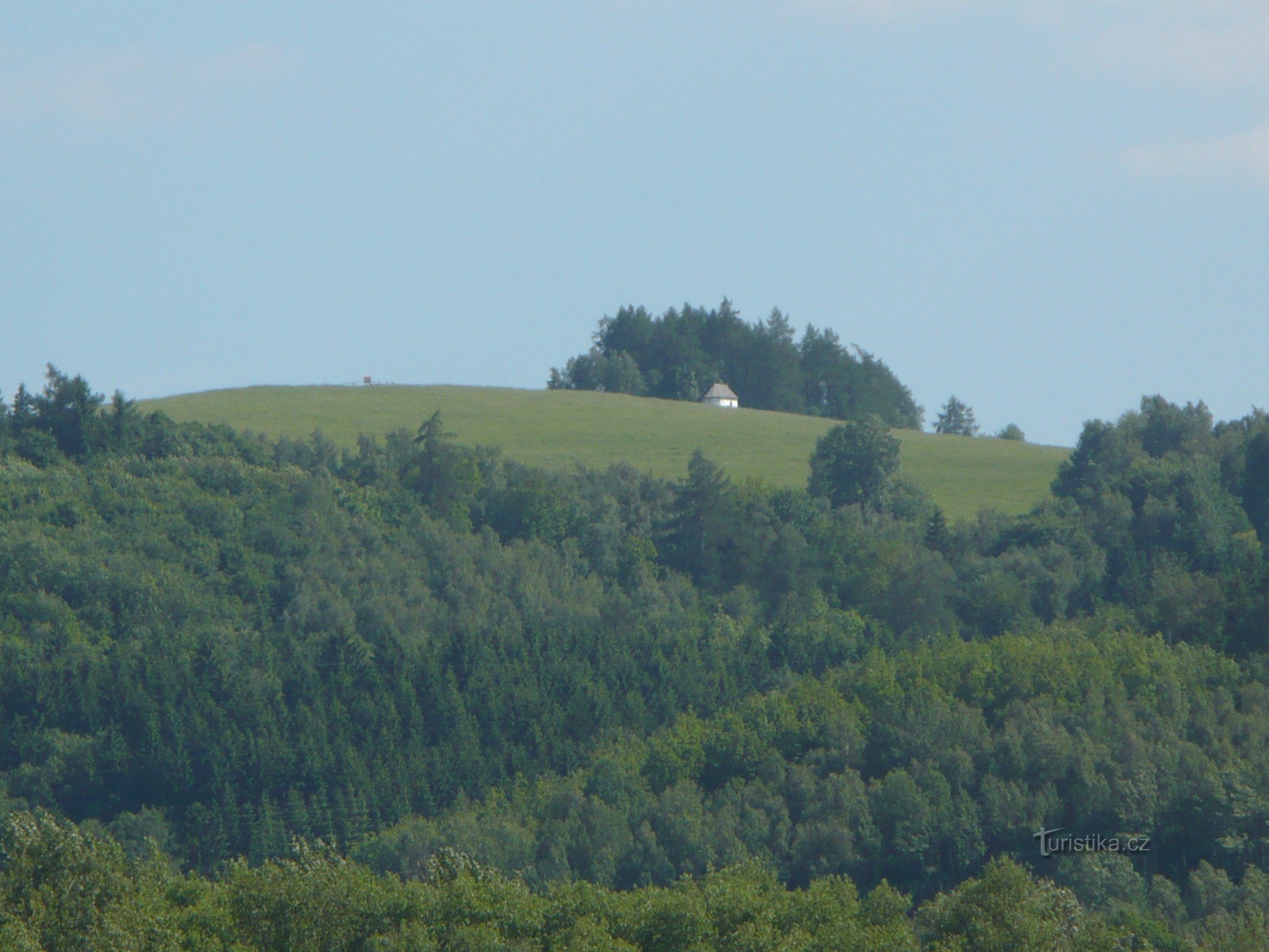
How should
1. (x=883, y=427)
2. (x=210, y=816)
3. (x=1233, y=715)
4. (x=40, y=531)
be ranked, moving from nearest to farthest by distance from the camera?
1. (x=1233, y=715)
2. (x=210, y=816)
3. (x=40, y=531)
4. (x=883, y=427)

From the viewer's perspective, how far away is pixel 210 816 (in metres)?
60.2

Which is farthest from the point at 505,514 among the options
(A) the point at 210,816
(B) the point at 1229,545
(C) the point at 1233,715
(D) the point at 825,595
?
(C) the point at 1233,715

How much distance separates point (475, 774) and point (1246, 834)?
28.0 metres

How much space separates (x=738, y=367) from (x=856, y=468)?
3477 centimetres

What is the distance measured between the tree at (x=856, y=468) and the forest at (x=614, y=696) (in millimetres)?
163

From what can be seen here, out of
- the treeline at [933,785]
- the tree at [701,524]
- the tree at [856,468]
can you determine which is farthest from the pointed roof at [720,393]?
the treeline at [933,785]

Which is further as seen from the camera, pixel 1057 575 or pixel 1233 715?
pixel 1057 575

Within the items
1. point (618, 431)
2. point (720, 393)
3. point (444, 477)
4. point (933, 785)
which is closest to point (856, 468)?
point (618, 431)

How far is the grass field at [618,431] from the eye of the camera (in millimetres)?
90125

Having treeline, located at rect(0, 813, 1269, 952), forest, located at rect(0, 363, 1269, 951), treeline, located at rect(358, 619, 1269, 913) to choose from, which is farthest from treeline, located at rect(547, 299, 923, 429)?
treeline, located at rect(0, 813, 1269, 952)

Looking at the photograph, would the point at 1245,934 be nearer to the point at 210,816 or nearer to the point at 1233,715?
the point at 1233,715

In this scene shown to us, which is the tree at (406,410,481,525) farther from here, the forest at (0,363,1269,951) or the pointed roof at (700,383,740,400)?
the pointed roof at (700,383,740,400)

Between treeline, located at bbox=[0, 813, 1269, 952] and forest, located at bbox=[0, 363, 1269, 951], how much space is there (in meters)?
0.08

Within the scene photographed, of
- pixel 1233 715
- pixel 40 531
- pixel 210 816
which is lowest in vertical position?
pixel 210 816
